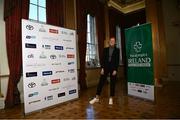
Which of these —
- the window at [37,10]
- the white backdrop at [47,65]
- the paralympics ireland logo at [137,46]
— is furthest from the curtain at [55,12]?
the paralympics ireland logo at [137,46]

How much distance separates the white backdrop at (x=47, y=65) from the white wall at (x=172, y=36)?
190 inches

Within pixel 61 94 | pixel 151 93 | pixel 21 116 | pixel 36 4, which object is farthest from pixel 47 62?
pixel 151 93

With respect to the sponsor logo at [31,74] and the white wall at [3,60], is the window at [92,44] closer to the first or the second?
the white wall at [3,60]

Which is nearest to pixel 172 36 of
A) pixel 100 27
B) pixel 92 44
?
pixel 100 27

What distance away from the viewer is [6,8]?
3818 mm

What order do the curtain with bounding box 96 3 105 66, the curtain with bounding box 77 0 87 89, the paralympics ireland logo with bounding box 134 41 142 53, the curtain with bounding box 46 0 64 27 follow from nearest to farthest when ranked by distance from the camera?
the paralympics ireland logo with bounding box 134 41 142 53 → the curtain with bounding box 46 0 64 27 → the curtain with bounding box 77 0 87 89 → the curtain with bounding box 96 3 105 66

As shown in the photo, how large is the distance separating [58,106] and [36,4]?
9.35 feet

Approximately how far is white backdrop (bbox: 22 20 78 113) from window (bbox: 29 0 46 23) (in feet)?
4.04


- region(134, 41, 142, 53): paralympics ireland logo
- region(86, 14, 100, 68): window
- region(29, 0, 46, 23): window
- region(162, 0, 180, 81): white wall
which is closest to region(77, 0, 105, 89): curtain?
region(86, 14, 100, 68): window

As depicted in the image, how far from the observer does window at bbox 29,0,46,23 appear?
4.56 m

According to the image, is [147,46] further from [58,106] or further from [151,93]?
[58,106]

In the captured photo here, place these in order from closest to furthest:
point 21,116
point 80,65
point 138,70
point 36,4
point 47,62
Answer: point 21,116 → point 47,62 → point 138,70 → point 36,4 → point 80,65

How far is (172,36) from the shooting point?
714cm

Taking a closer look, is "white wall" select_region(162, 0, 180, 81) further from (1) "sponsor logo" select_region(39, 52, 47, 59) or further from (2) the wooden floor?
(1) "sponsor logo" select_region(39, 52, 47, 59)
